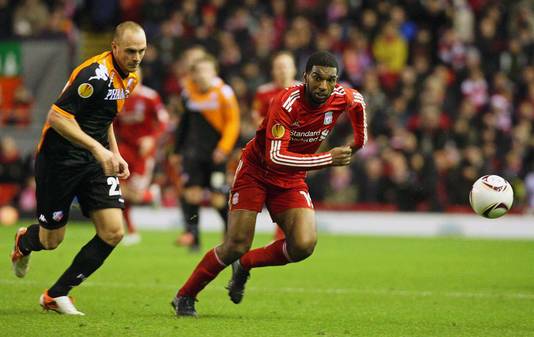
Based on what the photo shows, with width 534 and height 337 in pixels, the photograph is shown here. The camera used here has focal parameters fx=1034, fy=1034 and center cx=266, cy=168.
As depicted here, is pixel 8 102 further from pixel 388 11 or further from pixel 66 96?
pixel 66 96

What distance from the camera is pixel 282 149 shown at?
757 centimetres

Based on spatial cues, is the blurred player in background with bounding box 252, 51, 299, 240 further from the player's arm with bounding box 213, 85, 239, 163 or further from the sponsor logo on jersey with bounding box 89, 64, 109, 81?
the sponsor logo on jersey with bounding box 89, 64, 109, 81

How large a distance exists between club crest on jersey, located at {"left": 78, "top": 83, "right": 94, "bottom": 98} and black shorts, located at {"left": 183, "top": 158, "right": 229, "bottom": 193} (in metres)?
6.12

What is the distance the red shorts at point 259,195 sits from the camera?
788cm

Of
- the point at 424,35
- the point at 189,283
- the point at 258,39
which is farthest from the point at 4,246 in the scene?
the point at 424,35

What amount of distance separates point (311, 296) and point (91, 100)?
9.71 ft

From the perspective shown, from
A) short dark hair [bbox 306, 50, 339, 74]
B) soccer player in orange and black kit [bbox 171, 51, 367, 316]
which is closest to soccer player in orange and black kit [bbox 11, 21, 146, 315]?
soccer player in orange and black kit [bbox 171, 51, 367, 316]

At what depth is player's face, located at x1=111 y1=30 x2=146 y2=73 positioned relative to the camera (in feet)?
25.1

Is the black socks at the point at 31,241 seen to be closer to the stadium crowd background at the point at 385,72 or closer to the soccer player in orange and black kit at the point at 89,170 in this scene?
the soccer player in orange and black kit at the point at 89,170

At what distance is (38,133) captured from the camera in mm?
19984

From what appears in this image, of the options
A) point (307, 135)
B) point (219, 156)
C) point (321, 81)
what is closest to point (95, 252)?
point (307, 135)

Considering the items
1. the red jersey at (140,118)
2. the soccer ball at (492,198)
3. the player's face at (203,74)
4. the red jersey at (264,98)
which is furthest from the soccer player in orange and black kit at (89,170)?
the red jersey at (140,118)

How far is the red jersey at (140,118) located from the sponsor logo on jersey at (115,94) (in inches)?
256

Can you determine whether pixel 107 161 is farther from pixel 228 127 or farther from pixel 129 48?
pixel 228 127
